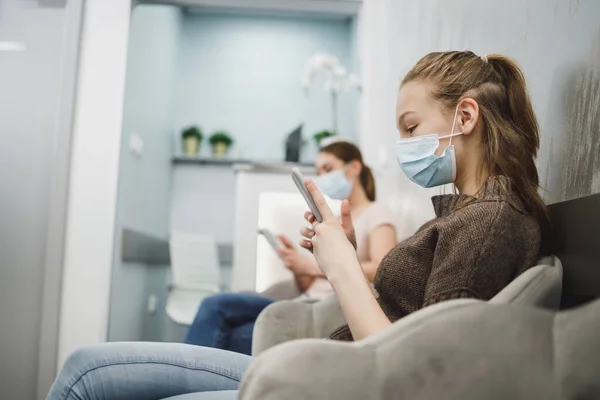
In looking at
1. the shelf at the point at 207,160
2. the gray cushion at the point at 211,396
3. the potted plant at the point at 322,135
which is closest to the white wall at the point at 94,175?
the gray cushion at the point at 211,396

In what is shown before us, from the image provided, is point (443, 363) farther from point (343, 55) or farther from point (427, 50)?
point (343, 55)

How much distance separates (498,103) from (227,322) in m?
1.09

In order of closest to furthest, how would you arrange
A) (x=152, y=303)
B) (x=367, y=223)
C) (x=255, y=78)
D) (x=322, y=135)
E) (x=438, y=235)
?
(x=438, y=235)
(x=367, y=223)
(x=152, y=303)
(x=322, y=135)
(x=255, y=78)

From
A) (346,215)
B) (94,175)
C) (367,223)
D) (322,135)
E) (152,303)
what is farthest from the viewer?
(322,135)

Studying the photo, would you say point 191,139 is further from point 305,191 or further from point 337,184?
point 305,191

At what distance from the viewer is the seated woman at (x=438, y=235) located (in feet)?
2.53

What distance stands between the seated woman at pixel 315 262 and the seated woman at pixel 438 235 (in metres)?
0.64

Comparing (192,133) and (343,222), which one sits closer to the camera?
(343,222)

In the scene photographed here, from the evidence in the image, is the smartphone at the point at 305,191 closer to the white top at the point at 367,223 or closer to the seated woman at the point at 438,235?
the seated woman at the point at 438,235

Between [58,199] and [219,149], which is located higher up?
[219,149]

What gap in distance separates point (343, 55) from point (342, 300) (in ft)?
11.4

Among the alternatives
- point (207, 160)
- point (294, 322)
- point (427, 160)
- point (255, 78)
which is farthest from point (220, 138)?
point (427, 160)

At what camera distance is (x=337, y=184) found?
2.17 meters

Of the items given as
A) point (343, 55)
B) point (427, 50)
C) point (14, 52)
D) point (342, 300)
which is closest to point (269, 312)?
point (342, 300)
